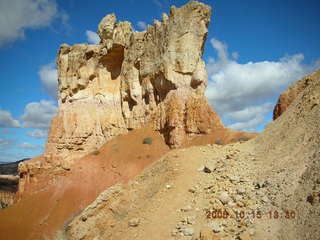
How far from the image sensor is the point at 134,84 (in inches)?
917

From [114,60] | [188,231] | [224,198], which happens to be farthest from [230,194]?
[114,60]

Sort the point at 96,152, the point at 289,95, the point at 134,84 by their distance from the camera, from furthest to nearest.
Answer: the point at 134,84 < the point at 96,152 < the point at 289,95

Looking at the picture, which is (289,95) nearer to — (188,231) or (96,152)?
(188,231)

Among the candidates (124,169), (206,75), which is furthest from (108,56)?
(124,169)

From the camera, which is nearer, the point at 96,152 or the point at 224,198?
the point at 224,198

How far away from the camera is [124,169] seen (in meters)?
18.5

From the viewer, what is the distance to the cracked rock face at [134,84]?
19.1m

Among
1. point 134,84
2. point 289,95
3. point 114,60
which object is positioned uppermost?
point 114,60
